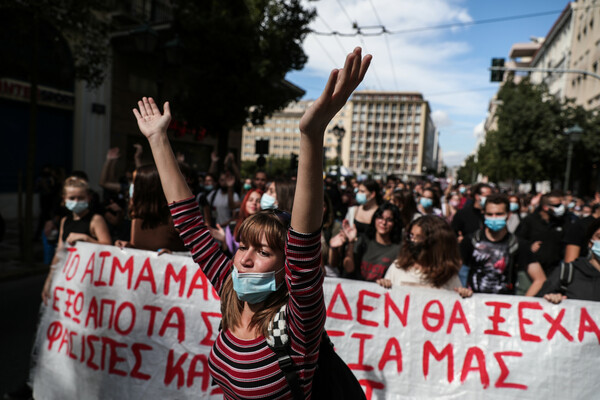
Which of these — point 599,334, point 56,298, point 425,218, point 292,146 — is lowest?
point 56,298

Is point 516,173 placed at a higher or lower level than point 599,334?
higher

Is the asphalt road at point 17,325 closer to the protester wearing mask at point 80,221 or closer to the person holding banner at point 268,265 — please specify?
the protester wearing mask at point 80,221

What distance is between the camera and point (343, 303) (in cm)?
280

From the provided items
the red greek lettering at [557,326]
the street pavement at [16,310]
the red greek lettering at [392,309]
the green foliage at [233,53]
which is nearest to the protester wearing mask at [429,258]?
the red greek lettering at [392,309]

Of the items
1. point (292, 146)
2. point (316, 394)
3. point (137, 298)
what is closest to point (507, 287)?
point (316, 394)

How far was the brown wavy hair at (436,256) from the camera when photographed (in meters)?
2.95

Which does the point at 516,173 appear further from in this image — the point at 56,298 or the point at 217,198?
the point at 56,298

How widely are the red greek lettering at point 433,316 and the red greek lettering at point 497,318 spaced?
26cm

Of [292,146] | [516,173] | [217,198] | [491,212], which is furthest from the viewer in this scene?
[292,146]

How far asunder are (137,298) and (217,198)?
3.75 m

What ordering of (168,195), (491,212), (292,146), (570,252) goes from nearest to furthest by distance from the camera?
(168,195)
(491,212)
(570,252)
(292,146)

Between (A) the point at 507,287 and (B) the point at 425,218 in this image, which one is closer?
(B) the point at 425,218

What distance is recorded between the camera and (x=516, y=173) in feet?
82.6

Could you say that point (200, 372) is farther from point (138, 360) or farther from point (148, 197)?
point (148, 197)
